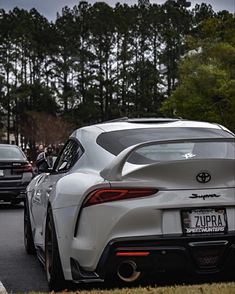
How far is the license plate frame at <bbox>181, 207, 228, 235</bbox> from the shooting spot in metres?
5.41

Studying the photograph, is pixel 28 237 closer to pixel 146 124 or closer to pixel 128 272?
pixel 146 124

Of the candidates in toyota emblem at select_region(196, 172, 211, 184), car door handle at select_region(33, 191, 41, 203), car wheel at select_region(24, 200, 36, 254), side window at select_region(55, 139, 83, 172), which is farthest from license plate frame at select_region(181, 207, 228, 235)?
car wheel at select_region(24, 200, 36, 254)

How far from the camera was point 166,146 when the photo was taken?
5.86 metres

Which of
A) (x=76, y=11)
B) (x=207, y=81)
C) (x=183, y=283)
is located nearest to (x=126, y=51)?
(x=76, y=11)

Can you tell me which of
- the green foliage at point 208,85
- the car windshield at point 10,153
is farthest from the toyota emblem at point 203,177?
the green foliage at point 208,85

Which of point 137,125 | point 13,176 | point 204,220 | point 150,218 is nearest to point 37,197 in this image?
point 137,125

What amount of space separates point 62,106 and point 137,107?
975 centimetres

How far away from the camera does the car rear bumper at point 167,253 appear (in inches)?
211

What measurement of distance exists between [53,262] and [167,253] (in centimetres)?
110

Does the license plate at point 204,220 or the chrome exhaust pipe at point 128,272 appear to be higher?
the license plate at point 204,220

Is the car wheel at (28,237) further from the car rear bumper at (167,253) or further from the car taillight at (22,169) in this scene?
the car taillight at (22,169)

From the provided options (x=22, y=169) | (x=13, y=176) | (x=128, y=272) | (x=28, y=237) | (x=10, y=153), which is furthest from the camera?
(x=10, y=153)

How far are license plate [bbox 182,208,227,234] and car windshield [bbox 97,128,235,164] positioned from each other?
1.72 ft

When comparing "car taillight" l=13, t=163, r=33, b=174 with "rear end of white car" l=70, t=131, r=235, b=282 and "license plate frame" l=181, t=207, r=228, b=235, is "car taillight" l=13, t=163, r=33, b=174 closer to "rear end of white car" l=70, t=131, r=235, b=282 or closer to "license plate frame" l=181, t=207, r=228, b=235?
"rear end of white car" l=70, t=131, r=235, b=282
